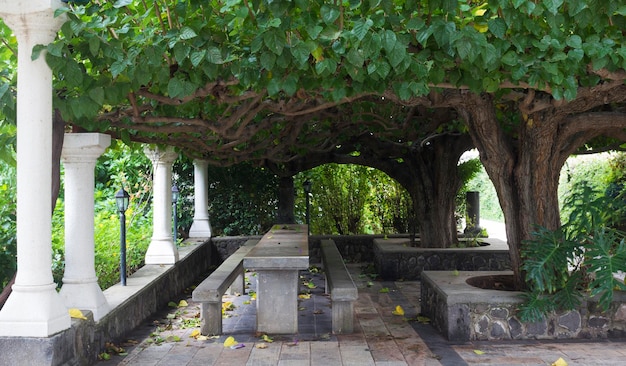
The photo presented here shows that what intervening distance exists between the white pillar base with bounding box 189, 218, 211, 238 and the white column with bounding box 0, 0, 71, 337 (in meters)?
7.95

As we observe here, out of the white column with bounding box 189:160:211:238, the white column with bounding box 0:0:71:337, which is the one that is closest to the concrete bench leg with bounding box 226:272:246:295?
the white column with bounding box 189:160:211:238

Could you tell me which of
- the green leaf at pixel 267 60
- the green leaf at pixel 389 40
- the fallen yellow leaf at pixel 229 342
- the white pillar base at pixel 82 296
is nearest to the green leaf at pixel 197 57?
the green leaf at pixel 267 60

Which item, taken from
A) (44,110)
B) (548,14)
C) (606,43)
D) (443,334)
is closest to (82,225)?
(44,110)

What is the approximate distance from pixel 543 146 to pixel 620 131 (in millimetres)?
1352

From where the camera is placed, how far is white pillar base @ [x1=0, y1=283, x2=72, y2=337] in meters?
4.41

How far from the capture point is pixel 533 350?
5793 millimetres

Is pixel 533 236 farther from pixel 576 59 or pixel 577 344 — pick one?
pixel 576 59

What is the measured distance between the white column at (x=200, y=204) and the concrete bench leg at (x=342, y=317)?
6.16 m

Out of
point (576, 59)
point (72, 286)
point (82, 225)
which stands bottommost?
point (72, 286)

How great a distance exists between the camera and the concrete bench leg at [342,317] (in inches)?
261

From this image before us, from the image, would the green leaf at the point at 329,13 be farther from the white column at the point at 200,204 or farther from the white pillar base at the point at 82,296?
the white column at the point at 200,204

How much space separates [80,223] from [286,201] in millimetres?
8132

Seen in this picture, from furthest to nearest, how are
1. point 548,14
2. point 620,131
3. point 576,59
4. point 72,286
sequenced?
point 620,131 < point 72,286 < point 576,59 < point 548,14

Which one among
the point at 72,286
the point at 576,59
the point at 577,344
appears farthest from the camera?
the point at 577,344
